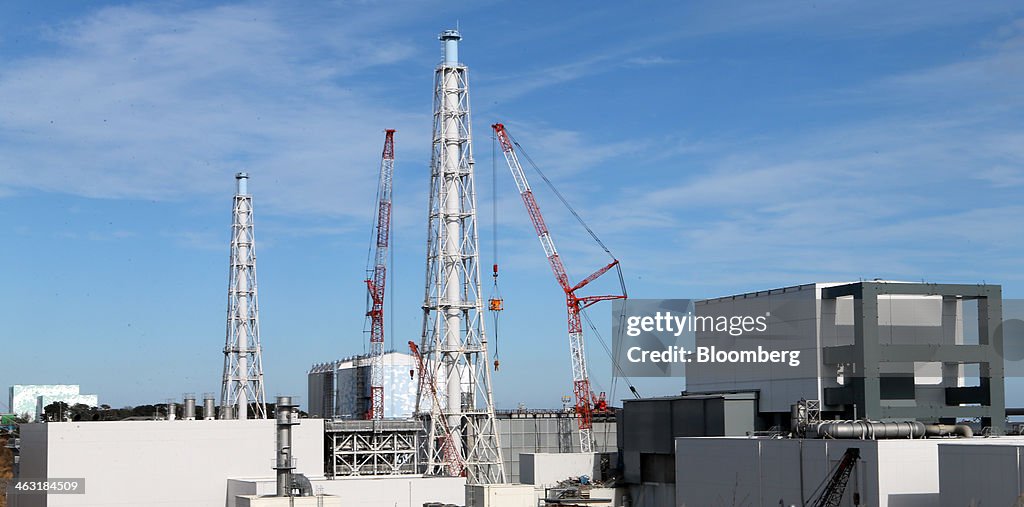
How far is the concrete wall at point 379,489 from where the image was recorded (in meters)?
74.8

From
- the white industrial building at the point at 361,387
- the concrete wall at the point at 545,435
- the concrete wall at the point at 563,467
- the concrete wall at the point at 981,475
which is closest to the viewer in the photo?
the concrete wall at the point at 981,475

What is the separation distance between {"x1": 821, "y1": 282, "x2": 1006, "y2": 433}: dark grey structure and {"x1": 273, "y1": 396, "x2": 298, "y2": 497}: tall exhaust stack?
37.1 meters

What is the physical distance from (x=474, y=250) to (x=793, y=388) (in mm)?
26042

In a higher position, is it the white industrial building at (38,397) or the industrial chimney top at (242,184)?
the industrial chimney top at (242,184)

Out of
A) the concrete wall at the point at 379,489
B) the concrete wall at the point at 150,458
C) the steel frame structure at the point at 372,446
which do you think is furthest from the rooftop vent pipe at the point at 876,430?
the concrete wall at the point at 150,458

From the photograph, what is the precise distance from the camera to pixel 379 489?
2982 inches

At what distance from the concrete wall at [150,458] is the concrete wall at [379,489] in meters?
6.13

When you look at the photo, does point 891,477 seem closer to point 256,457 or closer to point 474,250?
point 474,250

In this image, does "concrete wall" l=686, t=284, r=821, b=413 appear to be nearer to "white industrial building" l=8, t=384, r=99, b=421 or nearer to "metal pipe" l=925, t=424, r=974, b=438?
"metal pipe" l=925, t=424, r=974, b=438

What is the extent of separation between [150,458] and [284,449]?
15.5 meters

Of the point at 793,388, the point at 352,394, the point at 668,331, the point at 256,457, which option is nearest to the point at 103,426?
the point at 256,457

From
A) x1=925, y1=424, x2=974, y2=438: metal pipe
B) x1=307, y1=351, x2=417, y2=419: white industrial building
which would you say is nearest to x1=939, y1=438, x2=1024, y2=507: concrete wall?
x1=925, y1=424, x2=974, y2=438: metal pipe

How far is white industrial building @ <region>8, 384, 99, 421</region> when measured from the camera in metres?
126

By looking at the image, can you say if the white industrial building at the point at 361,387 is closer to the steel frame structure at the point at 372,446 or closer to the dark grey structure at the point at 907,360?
the steel frame structure at the point at 372,446
